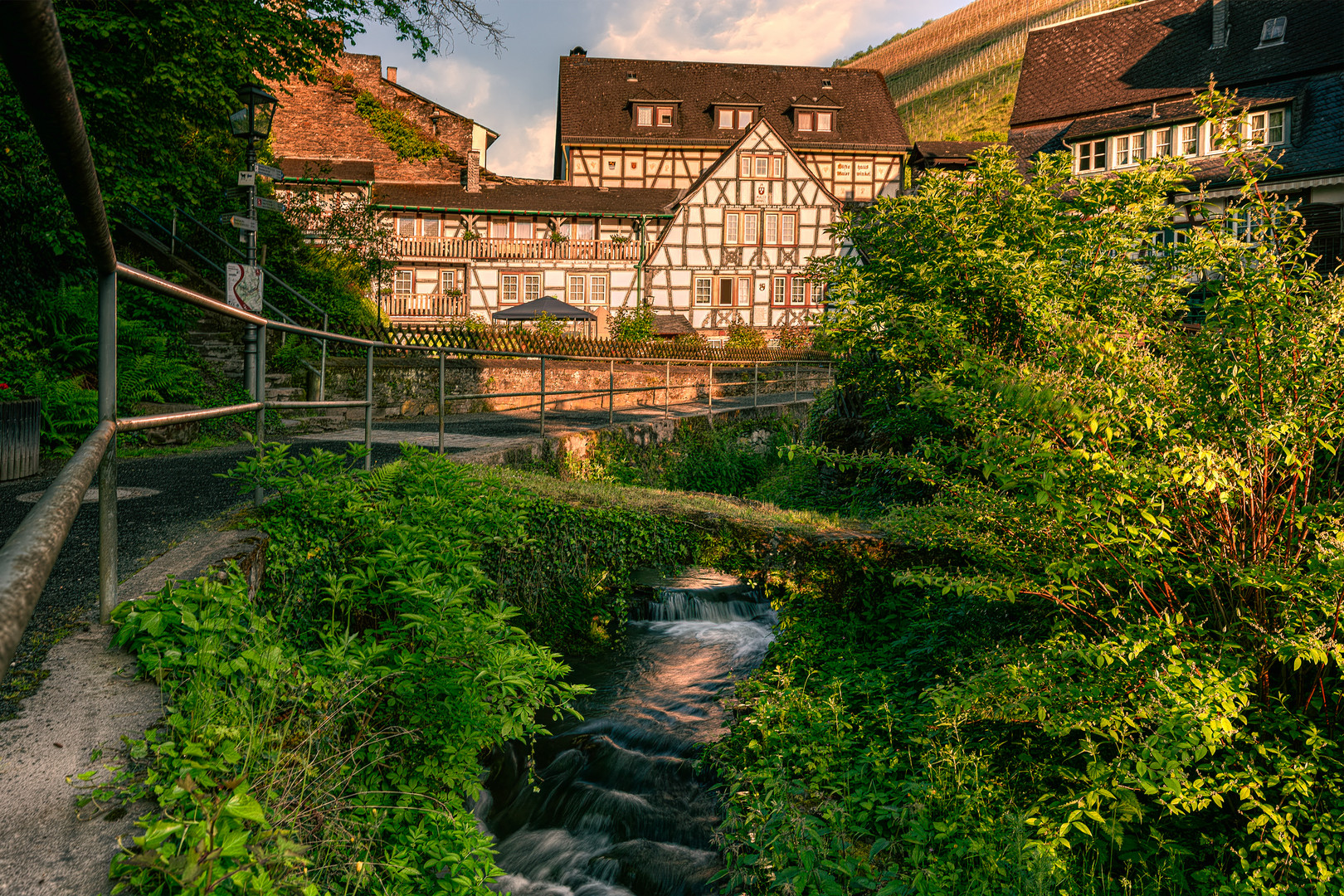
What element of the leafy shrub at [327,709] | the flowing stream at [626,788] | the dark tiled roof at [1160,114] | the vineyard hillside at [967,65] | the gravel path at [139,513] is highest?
the vineyard hillside at [967,65]

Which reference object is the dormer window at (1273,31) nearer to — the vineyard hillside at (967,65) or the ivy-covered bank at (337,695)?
the vineyard hillside at (967,65)

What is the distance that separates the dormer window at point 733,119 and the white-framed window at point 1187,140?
68.0ft

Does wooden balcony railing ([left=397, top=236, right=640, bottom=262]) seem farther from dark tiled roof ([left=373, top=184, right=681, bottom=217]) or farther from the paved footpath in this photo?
the paved footpath

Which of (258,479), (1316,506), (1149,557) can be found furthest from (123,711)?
(1316,506)

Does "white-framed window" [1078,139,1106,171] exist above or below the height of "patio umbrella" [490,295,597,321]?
above

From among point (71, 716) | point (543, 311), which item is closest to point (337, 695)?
point (71, 716)

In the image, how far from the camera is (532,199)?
36000 mm

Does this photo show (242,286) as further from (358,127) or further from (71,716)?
(358,127)

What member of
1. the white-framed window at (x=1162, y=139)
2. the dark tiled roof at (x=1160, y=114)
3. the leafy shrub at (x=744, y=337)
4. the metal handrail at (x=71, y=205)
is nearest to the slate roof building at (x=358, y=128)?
the leafy shrub at (x=744, y=337)

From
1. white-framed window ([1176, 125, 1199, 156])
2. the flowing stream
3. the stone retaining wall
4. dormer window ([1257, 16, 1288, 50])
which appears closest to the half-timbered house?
the stone retaining wall

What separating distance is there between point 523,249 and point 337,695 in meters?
33.1

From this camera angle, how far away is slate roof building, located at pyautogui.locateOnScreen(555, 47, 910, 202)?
134ft

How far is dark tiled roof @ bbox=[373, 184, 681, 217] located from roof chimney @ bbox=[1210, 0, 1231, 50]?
20.6 metres

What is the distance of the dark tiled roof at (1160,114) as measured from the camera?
24.4 metres
